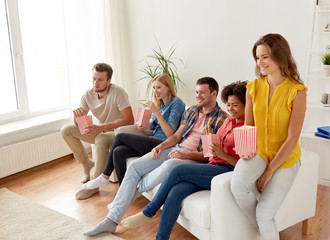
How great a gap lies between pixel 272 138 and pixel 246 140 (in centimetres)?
19

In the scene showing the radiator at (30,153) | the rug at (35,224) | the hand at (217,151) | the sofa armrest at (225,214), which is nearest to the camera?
the sofa armrest at (225,214)

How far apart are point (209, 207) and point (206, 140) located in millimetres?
430

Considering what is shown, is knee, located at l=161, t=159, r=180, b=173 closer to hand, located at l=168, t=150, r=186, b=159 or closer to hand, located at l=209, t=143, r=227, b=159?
hand, located at l=168, t=150, r=186, b=159

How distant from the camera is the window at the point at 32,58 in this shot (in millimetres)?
3951

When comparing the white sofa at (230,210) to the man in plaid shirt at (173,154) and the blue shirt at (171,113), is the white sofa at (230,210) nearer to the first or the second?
the man in plaid shirt at (173,154)

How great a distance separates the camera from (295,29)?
3322 mm

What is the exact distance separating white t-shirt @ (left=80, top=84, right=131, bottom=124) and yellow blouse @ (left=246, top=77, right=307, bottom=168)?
1.49 meters

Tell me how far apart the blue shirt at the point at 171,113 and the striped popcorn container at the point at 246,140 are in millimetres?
1031

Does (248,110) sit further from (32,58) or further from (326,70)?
(32,58)

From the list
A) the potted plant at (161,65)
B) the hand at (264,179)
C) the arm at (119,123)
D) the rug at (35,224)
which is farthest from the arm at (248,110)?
the potted plant at (161,65)

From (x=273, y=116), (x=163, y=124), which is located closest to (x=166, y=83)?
(x=163, y=124)

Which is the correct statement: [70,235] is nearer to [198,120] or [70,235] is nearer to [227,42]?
[198,120]

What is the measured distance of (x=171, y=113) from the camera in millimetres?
3037

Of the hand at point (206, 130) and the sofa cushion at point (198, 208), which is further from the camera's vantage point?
the hand at point (206, 130)
